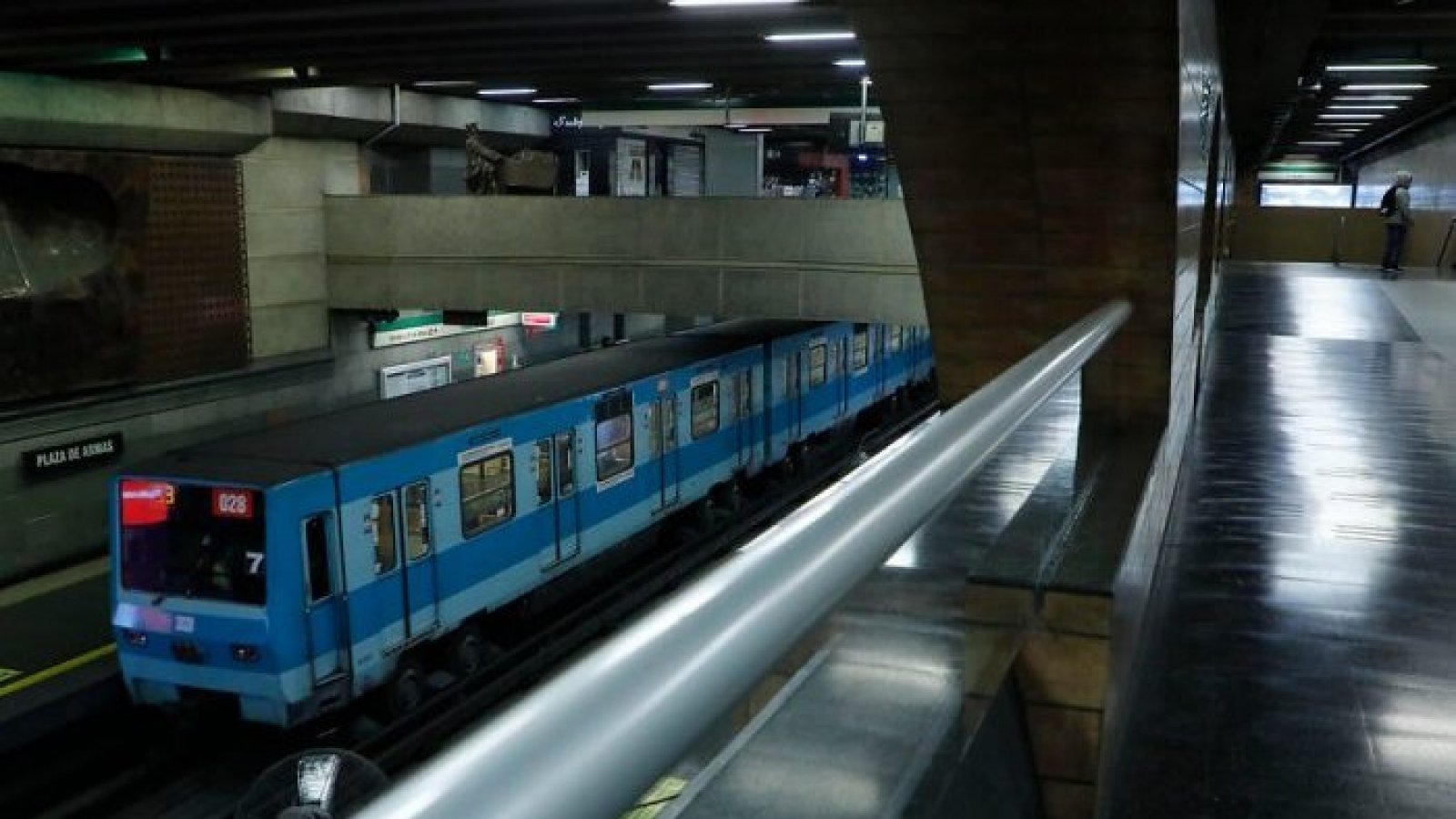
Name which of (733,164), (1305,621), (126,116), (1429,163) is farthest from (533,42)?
(1429,163)

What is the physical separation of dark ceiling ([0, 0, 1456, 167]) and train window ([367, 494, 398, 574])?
14.7 feet

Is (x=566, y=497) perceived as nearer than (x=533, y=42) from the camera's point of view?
Yes

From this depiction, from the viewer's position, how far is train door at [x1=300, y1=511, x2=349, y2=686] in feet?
27.9

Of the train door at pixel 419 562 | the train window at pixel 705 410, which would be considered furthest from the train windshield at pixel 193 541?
the train window at pixel 705 410

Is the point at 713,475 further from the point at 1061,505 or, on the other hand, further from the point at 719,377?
the point at 1061,505

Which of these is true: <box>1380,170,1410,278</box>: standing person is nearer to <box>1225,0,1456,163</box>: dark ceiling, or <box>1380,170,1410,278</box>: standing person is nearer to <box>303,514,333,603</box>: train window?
<box>1225,0,1456,163</box>: dark ceiling

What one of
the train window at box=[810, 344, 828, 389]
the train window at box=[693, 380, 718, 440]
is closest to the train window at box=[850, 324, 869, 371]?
the train window at box=[810, 344, 828, 389]

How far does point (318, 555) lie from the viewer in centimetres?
857

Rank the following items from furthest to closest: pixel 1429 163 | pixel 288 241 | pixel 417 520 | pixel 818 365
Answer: pixel 1429 163 → pixel 818 365 → pixel 288 241 → pixel 417 520

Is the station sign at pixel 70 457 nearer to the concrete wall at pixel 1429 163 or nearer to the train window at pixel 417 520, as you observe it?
the train window at pixel 417 520

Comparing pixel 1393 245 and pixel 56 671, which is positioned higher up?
pixel 1393 245

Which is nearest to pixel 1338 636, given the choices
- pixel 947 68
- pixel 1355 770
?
pixel 1355 770

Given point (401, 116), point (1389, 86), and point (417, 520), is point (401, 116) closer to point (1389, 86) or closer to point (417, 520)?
point (417, 520)

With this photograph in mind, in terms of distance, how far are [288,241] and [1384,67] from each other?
15.2m
